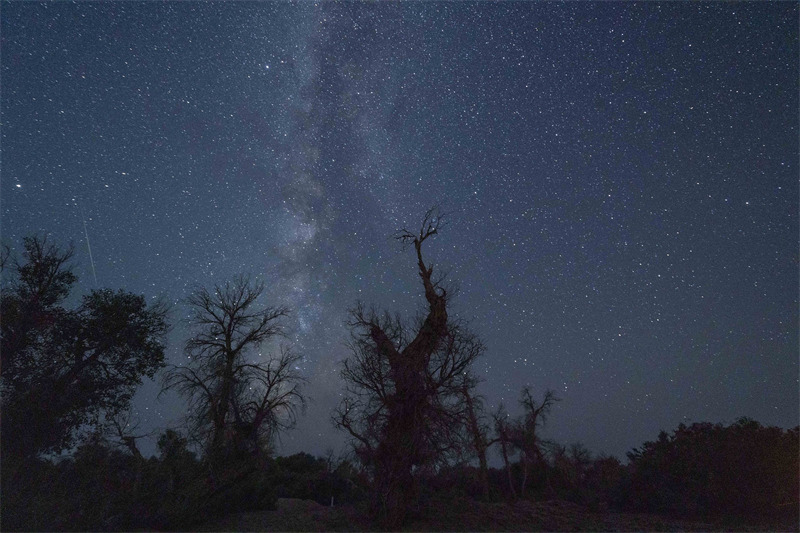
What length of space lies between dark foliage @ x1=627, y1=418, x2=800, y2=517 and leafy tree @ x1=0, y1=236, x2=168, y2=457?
22519 mm

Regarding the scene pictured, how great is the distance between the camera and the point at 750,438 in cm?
1809

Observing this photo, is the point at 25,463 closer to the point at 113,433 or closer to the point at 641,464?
the point at 113,433

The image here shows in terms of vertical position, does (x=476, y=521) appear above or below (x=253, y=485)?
below

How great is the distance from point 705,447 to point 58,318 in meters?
26.4

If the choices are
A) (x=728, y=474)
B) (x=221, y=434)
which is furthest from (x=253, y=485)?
(x=728, y=474)

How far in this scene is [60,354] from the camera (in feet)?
54.4

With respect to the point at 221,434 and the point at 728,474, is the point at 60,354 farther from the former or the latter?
the point at 728,474

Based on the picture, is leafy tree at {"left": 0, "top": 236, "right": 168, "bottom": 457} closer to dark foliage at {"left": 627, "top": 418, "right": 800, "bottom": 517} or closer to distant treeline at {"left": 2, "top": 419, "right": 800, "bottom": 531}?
distant treeline at {"left": 2, "top": 419, "right": 800, "bottom": 531}

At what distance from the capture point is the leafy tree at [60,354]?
50.4 ft

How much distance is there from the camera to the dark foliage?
16938mm

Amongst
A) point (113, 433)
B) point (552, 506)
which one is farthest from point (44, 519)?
point (552, 506)

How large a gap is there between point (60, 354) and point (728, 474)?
25.7 meters

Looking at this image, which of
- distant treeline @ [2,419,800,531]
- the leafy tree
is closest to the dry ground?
distant treeline @ [2,419,800,531]

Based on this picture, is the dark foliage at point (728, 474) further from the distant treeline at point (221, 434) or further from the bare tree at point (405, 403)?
the bare tree at point (405, 403)
